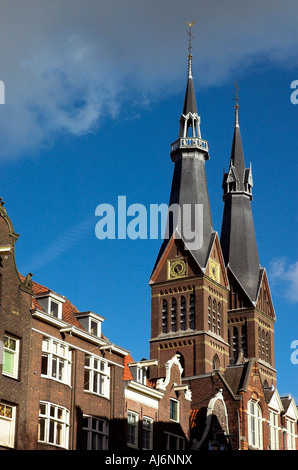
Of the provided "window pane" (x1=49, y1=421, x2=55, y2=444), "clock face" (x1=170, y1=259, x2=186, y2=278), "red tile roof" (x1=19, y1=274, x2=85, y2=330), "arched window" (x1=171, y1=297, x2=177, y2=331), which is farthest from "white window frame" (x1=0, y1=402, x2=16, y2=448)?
"clock face" (x1=170, y1=259, x2=186, y2=278)

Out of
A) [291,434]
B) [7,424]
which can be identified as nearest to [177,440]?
[7,424]

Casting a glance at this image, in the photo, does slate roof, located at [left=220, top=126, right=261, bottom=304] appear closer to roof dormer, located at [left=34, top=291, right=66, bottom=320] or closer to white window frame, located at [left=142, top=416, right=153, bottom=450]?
white window frame, located at [left=142, top=416, right=153, bottom=450]

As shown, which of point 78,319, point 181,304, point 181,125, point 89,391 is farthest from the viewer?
point 181,125

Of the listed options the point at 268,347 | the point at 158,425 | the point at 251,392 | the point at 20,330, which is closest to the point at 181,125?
the point at 268,347

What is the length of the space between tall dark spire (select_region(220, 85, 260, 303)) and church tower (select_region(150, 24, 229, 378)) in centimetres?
904

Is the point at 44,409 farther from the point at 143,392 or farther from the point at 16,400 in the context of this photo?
the point at 143,392

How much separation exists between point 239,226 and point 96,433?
205 ft

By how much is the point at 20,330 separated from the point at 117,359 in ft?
29.1

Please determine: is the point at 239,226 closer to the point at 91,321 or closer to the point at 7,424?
the point at 91,321

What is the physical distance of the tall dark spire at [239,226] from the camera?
342ft

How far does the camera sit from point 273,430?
64438 mm

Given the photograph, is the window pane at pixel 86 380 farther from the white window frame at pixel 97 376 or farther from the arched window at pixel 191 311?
the arched window at pixel 191 311

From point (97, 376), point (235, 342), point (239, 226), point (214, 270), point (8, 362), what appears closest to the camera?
point (8, 362)

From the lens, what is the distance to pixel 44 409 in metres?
43.0
